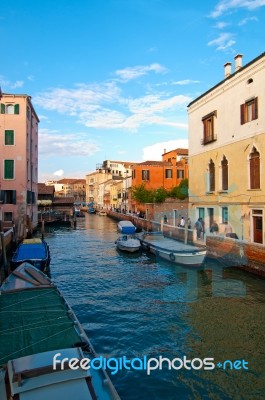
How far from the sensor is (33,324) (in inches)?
252

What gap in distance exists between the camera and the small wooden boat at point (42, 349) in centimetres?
396

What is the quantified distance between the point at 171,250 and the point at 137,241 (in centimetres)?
456

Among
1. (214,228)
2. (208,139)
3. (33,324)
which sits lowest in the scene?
(33,324)

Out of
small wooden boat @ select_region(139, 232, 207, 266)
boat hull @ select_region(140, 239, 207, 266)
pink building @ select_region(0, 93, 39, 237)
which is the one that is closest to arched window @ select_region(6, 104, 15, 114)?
pink building @ select_region(0, 93, 39, 237)

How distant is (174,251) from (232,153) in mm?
6177

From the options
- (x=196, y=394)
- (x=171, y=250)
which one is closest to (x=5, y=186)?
(x=171, y=250)

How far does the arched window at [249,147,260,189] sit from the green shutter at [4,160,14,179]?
1988 centimetres

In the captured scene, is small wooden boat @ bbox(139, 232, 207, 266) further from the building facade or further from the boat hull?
the building facade

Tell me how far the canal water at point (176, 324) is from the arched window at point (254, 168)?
430 cm

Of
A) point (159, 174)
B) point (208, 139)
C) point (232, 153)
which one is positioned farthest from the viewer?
point (159, 174)

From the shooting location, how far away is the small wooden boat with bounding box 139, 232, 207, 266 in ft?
51.1

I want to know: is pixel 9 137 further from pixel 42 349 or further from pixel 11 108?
pixel 42 349

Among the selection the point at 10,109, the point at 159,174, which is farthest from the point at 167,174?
the point at 10,109

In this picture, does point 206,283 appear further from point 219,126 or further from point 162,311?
point 219,126
